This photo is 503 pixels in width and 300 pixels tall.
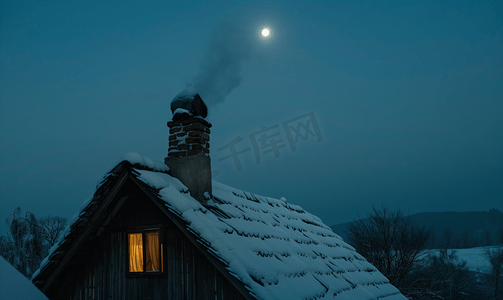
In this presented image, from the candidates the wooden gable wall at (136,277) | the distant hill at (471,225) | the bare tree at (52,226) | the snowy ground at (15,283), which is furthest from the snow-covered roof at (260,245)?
the distant hill at (471,225)

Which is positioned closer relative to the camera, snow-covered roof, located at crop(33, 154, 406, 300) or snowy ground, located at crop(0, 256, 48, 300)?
snowy ground, located at crop(0, 256, 48, 300)

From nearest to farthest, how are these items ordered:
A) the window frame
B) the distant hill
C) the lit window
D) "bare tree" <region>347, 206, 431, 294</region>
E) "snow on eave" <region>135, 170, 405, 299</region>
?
"snow on eave" <region>135, 170, 405, 299</region> < the window frame < the lit window < "bare tree" <region>347, 206, 431, 294</region> < the distant hill

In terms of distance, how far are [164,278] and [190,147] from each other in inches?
101

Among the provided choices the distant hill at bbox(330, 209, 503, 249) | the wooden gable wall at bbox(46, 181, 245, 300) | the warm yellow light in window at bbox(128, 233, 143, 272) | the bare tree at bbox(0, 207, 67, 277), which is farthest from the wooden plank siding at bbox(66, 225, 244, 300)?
the distant hill at bbox(330, 209, 503, 249)

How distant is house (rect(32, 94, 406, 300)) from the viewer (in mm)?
5840

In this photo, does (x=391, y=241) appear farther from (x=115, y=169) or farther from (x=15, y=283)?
(x=15, y=283)

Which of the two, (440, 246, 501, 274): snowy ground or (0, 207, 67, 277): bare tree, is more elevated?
(0, 207, 67, 277): bare tree

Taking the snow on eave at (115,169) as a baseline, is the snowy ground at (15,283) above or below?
below

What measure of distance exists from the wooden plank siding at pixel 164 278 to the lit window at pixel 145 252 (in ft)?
0.39

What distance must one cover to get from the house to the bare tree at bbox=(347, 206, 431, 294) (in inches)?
822

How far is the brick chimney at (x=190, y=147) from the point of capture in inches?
290

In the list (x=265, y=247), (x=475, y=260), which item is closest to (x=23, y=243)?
(x=265, y=247)

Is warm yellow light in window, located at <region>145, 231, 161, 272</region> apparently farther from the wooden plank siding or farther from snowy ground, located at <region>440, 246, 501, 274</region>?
snowy ground, located at <region>440, 246, 501, 274</region>

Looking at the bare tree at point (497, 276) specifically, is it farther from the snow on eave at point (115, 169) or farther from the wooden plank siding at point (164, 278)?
the snow on eave at point (115, 169)
